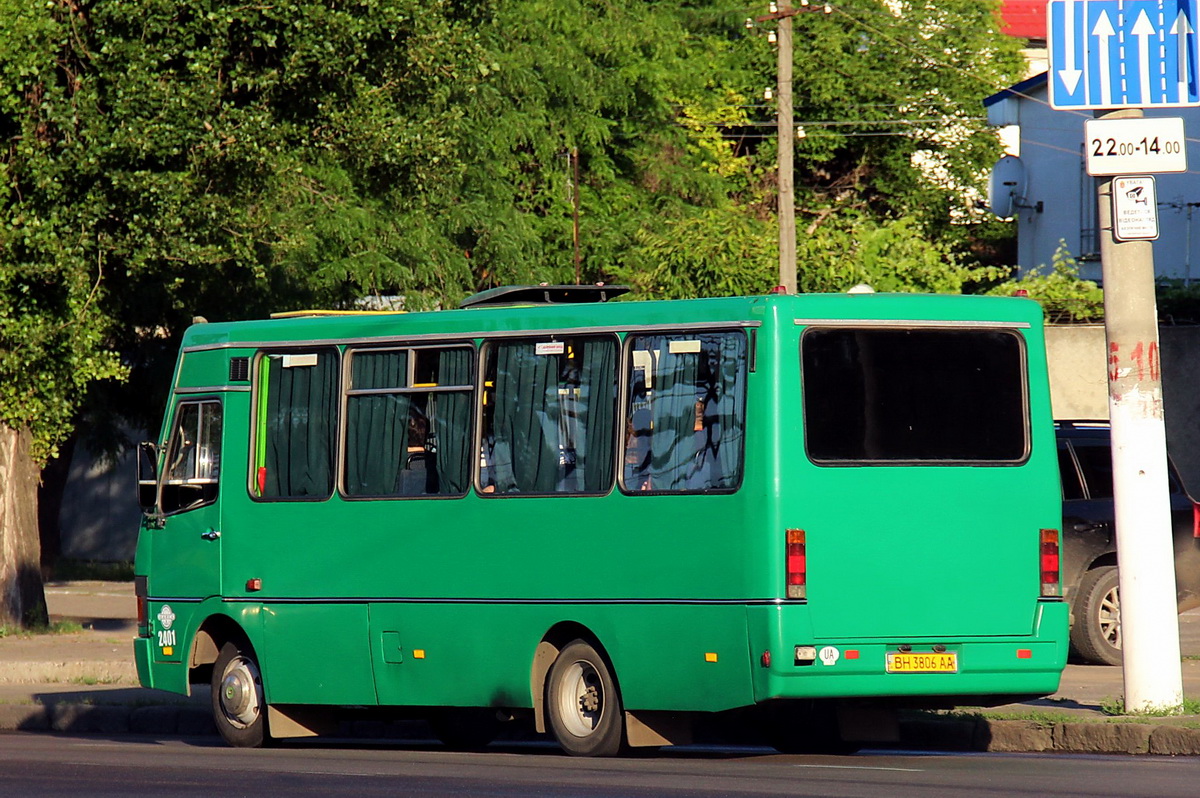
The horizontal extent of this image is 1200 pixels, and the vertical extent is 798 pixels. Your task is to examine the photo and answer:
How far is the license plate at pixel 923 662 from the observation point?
1108cm

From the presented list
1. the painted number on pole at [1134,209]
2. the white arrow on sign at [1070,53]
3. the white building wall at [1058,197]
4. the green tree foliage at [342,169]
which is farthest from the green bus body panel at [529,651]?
the white building wall at [1058,197]

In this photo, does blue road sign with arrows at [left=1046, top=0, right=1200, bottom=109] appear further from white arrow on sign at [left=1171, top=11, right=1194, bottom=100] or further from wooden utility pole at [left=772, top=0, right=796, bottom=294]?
wooden utility pole at [left=772, top=0, right=796, bottom=294]

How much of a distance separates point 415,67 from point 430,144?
82 cm

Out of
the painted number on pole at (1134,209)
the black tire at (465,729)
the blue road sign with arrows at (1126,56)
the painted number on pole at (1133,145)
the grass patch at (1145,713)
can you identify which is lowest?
the black tire at (465,729)

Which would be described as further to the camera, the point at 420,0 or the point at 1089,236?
the point at 1089,236

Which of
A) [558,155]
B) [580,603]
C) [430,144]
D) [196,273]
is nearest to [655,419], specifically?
[580,603]

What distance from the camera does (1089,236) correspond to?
42.6 m

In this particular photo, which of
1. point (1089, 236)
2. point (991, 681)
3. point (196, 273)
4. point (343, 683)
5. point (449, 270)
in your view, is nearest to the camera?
point (991, 681)

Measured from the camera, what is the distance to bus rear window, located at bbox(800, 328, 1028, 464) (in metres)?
11.1

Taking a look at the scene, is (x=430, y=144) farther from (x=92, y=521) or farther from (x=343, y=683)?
(x=92, y=521)

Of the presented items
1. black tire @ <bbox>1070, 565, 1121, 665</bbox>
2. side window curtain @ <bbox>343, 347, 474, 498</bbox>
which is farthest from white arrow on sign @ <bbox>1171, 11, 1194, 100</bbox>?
black tire @ <bbox>1070, 565, 1121, 665</bbox>

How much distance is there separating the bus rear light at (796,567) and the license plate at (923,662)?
0.67 meters

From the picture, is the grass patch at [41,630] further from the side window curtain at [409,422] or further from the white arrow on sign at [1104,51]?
the white arrow on sign at [1104,51]

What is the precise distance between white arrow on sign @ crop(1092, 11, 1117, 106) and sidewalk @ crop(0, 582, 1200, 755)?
12.5ft
